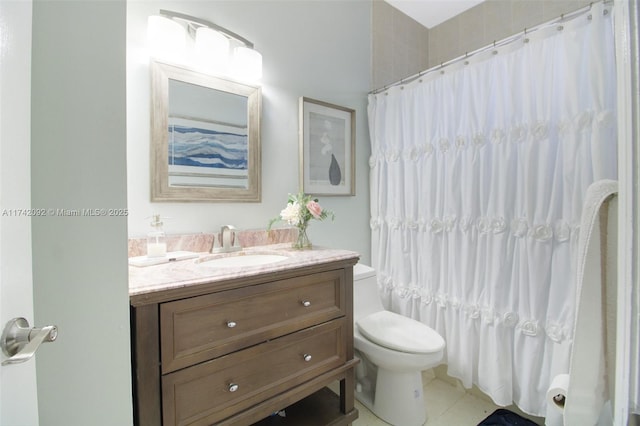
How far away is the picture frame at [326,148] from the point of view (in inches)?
74.3

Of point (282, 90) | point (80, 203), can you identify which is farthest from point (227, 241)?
point (282, 90)

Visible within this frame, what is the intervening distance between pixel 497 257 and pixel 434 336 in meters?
0.54

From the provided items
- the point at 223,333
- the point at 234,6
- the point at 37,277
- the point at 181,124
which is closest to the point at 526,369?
the point at 223,333

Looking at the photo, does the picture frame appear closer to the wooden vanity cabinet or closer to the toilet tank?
the toilet tank

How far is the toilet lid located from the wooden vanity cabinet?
222mm

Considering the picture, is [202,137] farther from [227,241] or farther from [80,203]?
[80,203]

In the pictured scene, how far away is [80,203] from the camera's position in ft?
2.13

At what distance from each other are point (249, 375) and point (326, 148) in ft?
4.73

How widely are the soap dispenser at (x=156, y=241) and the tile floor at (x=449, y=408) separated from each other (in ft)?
4.45

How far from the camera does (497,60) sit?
155cm

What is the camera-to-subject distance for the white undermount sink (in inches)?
53.0

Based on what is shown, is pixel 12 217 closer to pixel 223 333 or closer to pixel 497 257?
pixel 223 333

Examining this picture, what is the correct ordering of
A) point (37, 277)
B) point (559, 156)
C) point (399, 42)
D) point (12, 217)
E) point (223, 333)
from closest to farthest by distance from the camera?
point (12, 217) → point (37, 277) → point (223, 333) → point (559, 156) → point (399, 42)

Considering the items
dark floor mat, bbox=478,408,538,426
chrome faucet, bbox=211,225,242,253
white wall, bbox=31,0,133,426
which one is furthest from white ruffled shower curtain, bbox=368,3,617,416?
white wall, bbox=31,0,133,426
